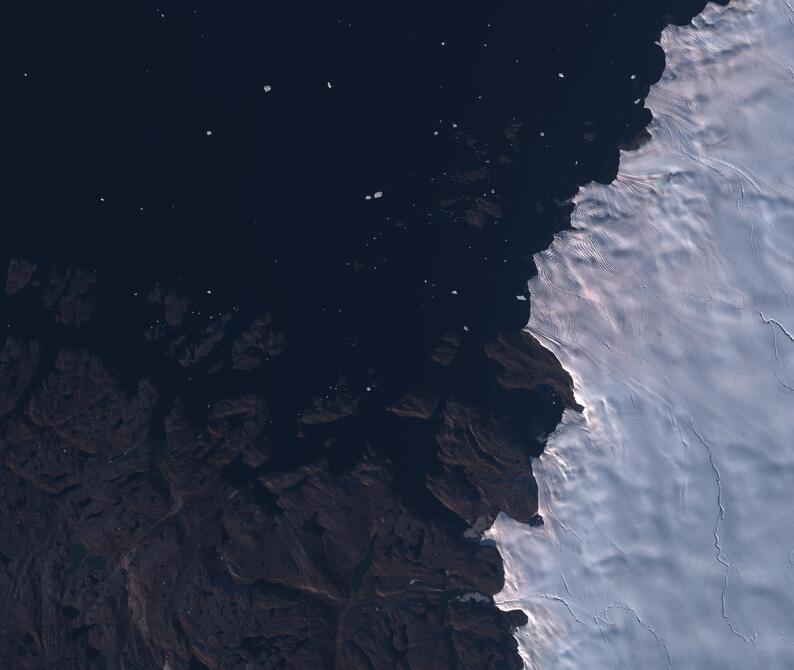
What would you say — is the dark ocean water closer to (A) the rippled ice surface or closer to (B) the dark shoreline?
(B) the dark shoreline

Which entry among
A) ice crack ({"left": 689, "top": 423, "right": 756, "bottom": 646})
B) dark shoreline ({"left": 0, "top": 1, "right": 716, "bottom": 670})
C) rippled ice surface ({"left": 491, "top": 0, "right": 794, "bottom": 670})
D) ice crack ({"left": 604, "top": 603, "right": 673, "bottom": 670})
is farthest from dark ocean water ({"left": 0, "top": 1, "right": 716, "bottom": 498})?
ice crack ({"left": 604, "top": 603, "right": 673, "bottom": 670})

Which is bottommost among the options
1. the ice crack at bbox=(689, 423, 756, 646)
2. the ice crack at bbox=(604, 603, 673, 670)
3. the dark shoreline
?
the ice crack at bbox=(604, 603, 673, 670)

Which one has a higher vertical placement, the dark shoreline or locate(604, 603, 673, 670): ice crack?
the dark shoreline

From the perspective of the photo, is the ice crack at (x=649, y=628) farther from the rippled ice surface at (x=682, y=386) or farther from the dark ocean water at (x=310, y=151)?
the dark ocean water at (x=310, y=151)

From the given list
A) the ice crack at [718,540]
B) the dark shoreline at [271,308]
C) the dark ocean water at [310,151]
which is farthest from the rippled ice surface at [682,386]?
the dark ocean water at [310,151]

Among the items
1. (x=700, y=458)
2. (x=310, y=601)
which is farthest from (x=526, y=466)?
(x=310, y=601)

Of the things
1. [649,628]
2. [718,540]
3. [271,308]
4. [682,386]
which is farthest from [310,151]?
[649,628]
